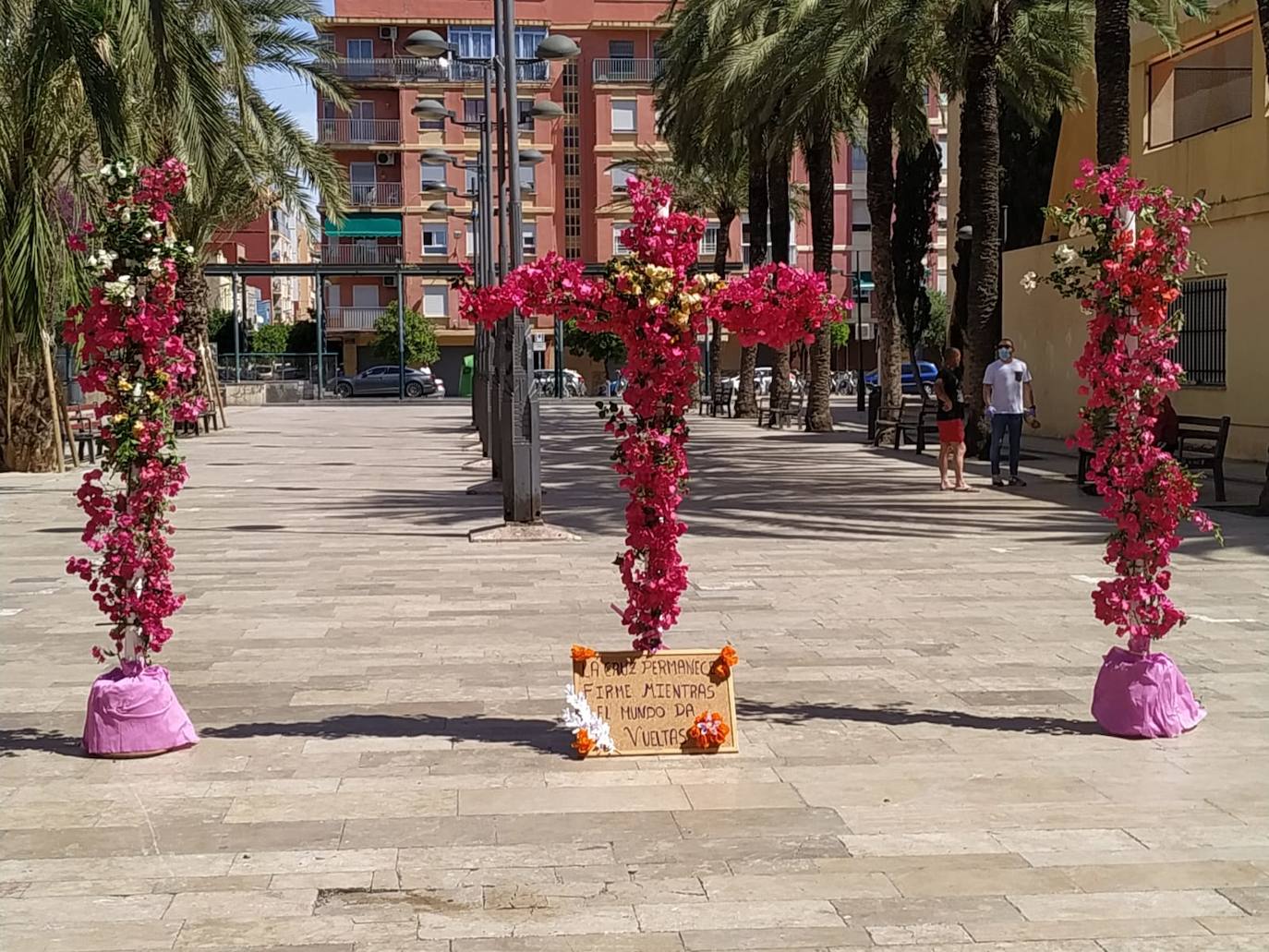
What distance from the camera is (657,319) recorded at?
6.67 m

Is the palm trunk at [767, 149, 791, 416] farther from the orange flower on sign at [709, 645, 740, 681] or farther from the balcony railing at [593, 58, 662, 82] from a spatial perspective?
the balcony railing at [593, 58, 662, 82]

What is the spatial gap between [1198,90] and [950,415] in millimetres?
12974

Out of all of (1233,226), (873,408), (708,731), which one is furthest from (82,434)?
(708,731)

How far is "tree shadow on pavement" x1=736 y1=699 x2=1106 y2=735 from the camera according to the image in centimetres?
715

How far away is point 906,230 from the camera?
4269 centimetres

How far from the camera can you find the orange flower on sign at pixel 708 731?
668cm

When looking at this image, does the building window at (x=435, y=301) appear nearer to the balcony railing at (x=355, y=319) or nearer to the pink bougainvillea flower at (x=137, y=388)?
the balcony railing at (x=355, y=319)

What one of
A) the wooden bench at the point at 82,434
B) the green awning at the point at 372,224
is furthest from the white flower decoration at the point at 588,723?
the green awning at the point at 372,224

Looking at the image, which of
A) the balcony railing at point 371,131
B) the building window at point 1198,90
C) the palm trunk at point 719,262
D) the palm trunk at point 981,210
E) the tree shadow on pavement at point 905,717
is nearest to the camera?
the tree shadow on pavement at point 905,717

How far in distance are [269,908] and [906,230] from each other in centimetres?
3967

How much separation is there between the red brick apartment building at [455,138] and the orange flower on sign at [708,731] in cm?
6216

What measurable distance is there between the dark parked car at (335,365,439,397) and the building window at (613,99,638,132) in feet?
52.2

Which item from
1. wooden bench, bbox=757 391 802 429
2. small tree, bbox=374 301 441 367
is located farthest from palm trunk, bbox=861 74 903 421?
small tree, bbox=374 301 441 367

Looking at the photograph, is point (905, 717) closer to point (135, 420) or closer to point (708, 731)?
point (708, 731)
